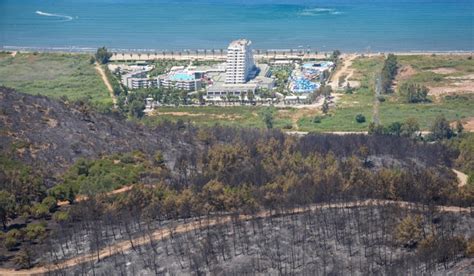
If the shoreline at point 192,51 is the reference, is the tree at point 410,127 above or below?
below

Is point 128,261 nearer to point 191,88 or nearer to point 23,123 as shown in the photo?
point 23,123

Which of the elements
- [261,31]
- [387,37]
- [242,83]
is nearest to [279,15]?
[261,31]

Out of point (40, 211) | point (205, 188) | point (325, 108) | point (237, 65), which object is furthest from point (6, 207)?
point (237, 65)

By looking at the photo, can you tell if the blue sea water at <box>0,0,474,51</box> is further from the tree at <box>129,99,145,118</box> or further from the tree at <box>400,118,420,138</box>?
the tree at <box>400,118,420,138</box>

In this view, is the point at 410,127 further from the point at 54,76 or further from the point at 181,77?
the point at 54,76

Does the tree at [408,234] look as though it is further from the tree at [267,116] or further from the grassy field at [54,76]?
the grassy field at [54,76]

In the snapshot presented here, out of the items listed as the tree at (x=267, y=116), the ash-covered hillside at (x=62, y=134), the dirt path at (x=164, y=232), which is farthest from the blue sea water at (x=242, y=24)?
the dirt path at (x=164, y=232)

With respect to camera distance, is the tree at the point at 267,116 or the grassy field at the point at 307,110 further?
the grassy field at the point at 307,110
